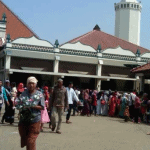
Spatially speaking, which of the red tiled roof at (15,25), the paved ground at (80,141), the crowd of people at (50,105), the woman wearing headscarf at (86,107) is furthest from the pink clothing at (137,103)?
the red tiled roof at (15,25)

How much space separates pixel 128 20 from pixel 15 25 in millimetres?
28413

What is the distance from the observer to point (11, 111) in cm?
1181

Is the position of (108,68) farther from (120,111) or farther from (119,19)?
(119,19)

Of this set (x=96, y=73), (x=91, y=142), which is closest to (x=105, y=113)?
(x=91, y=142)

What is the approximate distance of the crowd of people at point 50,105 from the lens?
19.8ft

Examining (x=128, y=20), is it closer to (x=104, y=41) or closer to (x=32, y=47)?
(x=104, y=41)

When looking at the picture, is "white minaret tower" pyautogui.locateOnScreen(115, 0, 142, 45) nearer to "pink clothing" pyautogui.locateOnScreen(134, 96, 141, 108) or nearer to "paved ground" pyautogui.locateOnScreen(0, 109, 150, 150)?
"pink clothing" pyautogui.locateOnScreen(134, 96, 141, 108)

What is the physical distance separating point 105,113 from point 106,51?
1494cm

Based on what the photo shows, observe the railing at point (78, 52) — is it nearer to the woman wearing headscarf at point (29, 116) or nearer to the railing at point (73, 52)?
the railing at point (73, 52)

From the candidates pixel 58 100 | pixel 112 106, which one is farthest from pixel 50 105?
pixel 112 106

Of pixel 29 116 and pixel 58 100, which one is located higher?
pixel 58 100

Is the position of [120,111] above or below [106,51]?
below

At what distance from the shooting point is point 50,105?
34.8ft

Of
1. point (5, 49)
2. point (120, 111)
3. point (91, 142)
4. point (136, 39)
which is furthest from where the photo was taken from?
point (136, 39)
